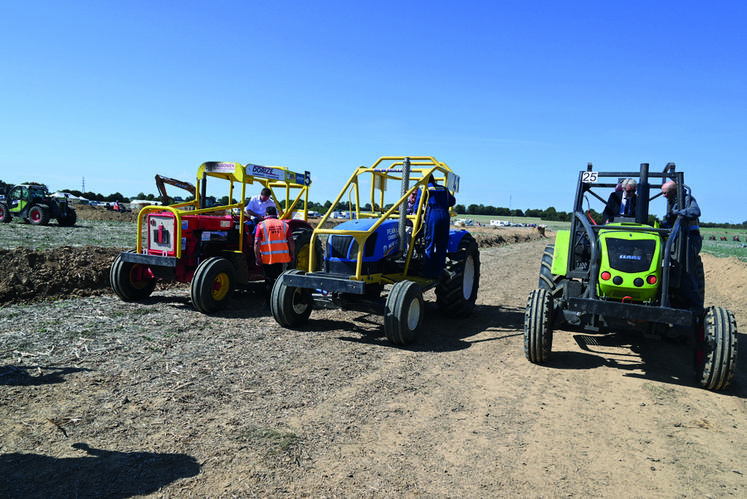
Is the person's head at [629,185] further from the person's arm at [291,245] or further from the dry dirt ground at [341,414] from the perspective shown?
the person's arm at [291,245]

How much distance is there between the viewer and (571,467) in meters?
3.48

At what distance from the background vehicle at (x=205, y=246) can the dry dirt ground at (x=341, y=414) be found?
855 millimetres

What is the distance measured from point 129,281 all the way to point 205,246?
1300 mm

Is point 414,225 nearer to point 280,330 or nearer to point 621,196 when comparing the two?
point 280,330

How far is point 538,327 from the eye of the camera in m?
5.55

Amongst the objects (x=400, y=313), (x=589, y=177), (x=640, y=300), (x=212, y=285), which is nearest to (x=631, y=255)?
(x=640, y=300)

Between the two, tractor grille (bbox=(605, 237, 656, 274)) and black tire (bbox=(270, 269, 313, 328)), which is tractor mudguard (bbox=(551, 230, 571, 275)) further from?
black tire (bbox=(270, 269, 313, 328))

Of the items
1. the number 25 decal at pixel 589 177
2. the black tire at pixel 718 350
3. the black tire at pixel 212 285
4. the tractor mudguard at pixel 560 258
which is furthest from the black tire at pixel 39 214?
the black tire at pixel 718 350

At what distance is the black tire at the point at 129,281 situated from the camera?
8.18 meters

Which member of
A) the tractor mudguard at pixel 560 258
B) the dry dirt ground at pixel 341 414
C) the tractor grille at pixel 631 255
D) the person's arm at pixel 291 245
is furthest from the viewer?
the person's arm at pixel 291 245

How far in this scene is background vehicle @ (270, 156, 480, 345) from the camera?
20.5 ft

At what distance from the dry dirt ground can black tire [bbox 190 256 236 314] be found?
1.26 feet

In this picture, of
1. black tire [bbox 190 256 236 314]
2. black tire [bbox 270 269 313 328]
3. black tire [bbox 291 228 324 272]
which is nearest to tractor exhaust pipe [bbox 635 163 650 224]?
black tire [bbox 270 269 313 328]

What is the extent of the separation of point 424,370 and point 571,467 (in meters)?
2.15
